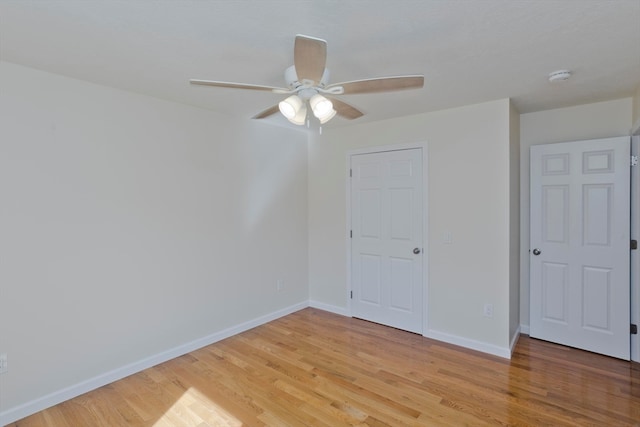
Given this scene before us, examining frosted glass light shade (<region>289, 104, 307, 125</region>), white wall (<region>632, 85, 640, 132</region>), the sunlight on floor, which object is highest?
white wall (<region>632, 85, 640, 132</region>)

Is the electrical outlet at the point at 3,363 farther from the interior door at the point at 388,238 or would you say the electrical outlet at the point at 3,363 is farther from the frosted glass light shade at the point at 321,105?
the interior door at the point at 388,238

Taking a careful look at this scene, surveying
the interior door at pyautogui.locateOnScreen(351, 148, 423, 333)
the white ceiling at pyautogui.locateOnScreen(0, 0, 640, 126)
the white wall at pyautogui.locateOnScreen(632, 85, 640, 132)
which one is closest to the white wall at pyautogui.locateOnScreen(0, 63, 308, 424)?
the white ceiling at pyautogui.locateOnScreen(0, 0, 640, 126)

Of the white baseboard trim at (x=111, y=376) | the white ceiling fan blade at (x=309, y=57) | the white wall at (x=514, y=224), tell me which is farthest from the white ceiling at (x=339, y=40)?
the white baseboard trim at (x=111, y=376)

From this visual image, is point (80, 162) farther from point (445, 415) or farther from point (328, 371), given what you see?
point (445, 415)

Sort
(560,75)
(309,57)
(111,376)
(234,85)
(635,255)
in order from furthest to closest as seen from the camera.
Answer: (635,255) < (111,376) < (560,75) < (234,85) < (309,57)

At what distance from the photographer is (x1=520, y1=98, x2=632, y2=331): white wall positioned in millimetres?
3035

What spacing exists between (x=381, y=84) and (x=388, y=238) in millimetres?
2294

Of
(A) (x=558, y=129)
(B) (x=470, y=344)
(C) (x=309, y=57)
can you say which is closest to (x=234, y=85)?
(C) (x=309, y=57)

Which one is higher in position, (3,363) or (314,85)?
(314,85)

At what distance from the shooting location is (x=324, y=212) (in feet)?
14.2

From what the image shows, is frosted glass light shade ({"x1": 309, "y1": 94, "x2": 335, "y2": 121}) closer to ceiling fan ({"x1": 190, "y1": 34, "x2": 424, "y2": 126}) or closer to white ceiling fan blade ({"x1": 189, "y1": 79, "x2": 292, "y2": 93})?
ceiling fan ({"x1": 190, "y1": 34, "x2": 424, "y2": 126})

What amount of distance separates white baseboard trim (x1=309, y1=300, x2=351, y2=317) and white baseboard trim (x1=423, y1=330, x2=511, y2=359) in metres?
1.05

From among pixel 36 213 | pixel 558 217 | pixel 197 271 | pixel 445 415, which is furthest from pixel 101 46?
pixel 558 217

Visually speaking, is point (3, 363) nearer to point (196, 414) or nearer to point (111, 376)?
point (111, 376)
